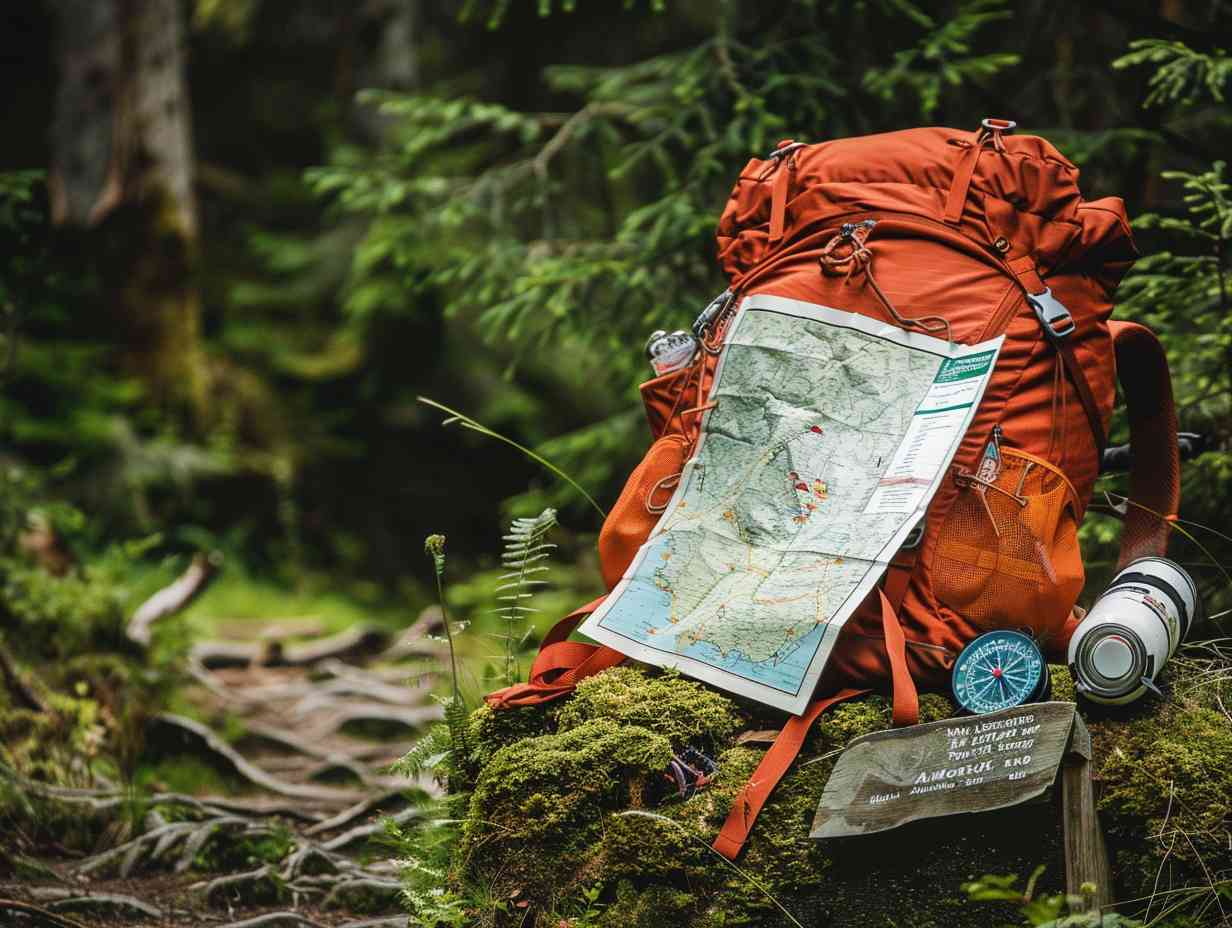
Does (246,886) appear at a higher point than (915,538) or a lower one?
lower

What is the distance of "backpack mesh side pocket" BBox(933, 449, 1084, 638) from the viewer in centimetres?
260

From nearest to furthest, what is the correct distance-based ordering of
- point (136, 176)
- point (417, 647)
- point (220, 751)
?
point (220, 751)
point (417, 647)
point (136, 176)

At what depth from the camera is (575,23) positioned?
30.5ft

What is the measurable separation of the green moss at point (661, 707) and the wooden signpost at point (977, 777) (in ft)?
1.06

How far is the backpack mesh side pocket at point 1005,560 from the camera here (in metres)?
2.60

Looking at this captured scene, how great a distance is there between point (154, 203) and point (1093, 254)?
8770 millimetres

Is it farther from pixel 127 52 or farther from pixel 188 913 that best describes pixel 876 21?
pixel 127 52

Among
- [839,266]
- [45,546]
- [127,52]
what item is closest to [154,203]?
[127,52]

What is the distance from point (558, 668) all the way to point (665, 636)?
31cm

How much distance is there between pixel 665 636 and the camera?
8.96ft

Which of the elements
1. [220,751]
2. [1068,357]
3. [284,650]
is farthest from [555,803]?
[284,650]

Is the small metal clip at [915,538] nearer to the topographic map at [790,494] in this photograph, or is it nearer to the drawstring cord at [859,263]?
the topographic map at [790,494]

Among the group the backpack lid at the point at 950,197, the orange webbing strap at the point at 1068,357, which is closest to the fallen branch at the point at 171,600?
the backpack lid at the point at 950,197

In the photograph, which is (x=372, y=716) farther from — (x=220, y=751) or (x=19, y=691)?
(x=19, y=691)
